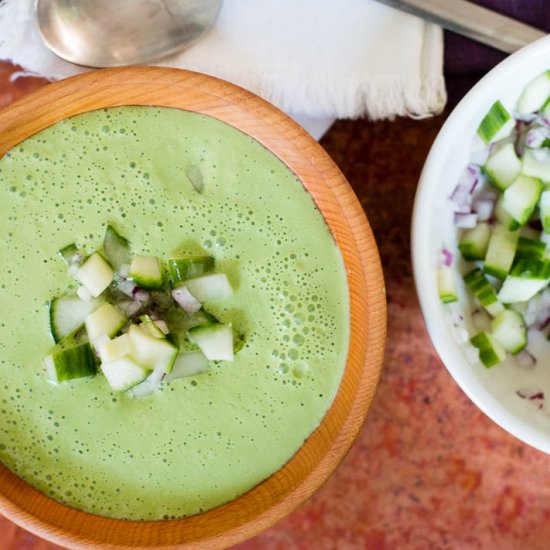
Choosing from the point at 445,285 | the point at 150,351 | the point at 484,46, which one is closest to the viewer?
the point at 150,351

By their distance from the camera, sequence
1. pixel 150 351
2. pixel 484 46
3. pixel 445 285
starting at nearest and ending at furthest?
pixel 150 351 → pixel 445 285 → pixel 484 46

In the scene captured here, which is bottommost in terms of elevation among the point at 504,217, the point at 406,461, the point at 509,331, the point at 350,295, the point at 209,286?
the point at 406,461

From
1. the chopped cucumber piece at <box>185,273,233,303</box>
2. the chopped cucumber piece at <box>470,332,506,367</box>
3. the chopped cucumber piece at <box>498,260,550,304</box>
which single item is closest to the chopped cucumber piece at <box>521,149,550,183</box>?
the chopped cucumber piece at <box>498,260,550,304</box>

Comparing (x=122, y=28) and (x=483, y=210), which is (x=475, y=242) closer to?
(x=483, y=210)

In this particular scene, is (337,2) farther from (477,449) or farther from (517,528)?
(517,528)

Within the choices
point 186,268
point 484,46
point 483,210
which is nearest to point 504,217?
point 483,210

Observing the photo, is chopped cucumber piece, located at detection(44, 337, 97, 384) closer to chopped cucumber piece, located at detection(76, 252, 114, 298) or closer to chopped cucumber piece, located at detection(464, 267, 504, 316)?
chopped cucumber piece, located at detection(76, 252, 114, 298)
